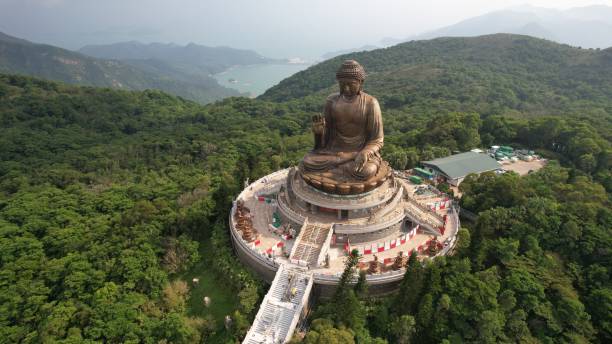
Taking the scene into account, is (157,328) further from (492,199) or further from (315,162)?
(492,199)

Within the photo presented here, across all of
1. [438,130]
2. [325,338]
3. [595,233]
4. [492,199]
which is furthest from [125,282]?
[438,130]

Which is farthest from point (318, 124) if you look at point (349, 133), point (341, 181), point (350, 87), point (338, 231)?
point (338, 231)

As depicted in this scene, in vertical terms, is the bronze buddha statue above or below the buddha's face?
below

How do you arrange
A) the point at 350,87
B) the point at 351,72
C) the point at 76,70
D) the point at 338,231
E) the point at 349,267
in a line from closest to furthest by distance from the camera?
the point at 349,267 < the point at 338,231 < the point at 351,72 < the point at 350,87 < the point at 76,70

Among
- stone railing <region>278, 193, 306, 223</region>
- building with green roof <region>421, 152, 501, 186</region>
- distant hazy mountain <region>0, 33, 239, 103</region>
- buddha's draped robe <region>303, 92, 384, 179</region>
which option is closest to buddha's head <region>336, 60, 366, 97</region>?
buddha's draped robe <region>303, 92, 384, 179</region>

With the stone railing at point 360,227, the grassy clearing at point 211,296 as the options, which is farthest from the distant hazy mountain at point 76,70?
the stone railing at point 360,227

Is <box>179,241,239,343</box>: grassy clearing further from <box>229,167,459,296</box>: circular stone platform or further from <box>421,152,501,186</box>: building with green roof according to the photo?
<box>421,152,501,186</box>: building with green roof

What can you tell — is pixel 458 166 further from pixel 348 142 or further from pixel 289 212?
pixel 289 212
